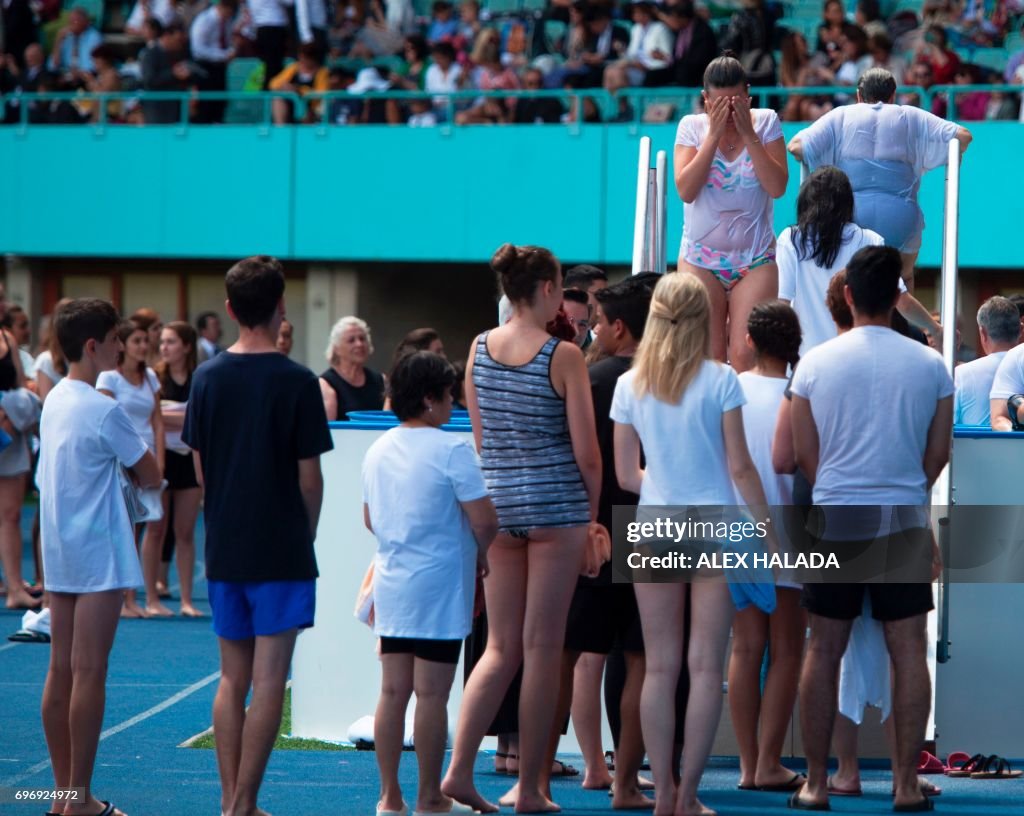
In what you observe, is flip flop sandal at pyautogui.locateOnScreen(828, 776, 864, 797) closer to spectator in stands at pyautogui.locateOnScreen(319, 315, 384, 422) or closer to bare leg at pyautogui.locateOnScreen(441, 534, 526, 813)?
bare leg at pyautogui.locateOnScreen(441, 534, 526, 813)

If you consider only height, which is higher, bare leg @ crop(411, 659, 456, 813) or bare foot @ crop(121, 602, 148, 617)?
bare leg @ crop(411, 659, 456, 813)

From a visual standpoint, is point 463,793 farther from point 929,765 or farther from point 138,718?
point 138,718

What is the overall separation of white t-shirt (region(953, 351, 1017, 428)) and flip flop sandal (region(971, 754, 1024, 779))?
1.93 metres

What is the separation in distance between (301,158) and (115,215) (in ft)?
8.65

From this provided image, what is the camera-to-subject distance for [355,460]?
7559 millimetres

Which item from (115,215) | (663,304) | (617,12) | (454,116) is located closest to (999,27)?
(617,12)

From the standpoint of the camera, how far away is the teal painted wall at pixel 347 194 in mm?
19000

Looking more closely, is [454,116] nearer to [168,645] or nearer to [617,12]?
[617,12]

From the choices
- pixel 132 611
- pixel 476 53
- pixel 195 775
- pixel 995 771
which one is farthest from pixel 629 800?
pixel 476 53

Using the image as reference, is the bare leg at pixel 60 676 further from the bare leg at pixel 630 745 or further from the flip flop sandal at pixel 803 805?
the flip flop sandal at pixel 803 805

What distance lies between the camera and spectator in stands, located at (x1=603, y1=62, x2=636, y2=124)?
18.2 m

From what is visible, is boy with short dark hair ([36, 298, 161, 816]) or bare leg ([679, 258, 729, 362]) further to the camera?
bare leg ([679, 258, 729, 362])

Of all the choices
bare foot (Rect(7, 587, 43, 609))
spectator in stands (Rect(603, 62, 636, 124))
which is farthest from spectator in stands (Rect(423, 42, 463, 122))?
bare foot (Rect(7, 587, 43, 609))

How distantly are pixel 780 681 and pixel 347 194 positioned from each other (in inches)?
578
